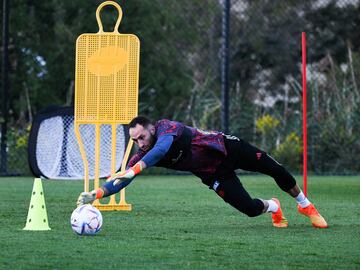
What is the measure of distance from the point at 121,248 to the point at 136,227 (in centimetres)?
156

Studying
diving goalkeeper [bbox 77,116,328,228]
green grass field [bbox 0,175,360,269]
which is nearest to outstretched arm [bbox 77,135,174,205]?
diving goalkeeper [bbox 77,116,328,228]

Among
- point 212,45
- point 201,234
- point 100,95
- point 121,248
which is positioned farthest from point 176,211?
point 212,45

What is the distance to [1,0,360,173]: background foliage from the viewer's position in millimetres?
17938

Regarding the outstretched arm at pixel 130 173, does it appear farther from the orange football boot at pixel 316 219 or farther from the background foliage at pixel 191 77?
the background foliage at pixel 191 77

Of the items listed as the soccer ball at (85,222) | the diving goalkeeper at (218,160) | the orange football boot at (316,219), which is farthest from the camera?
the orange football boot at (316,219)

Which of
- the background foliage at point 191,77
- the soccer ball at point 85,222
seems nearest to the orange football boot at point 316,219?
the soccer ball at point 85,222

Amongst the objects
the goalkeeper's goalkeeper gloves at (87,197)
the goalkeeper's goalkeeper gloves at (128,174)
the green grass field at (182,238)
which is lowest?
the green grass field at (182,238)

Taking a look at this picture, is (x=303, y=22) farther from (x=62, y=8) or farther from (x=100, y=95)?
(x=100, y=95)

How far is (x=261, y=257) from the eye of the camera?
662cm

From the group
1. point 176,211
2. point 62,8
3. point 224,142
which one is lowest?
point 176,211

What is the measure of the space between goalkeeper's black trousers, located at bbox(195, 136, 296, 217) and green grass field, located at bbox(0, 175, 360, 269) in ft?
0.72

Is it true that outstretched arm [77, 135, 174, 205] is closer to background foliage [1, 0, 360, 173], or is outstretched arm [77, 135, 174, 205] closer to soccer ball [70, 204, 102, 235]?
soccer ball [70, 204, 102, 235]

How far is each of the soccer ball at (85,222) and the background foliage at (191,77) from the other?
364 inches

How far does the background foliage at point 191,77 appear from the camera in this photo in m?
17.9
